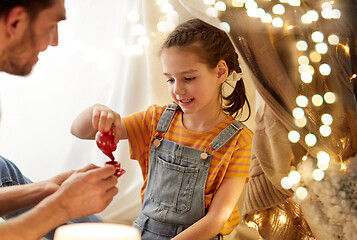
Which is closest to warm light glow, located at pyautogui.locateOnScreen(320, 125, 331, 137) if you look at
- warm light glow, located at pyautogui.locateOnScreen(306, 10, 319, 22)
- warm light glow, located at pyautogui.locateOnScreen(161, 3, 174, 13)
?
warm light glow, located at pyautogui.locateOnScreen(306, 10, 319, 22)

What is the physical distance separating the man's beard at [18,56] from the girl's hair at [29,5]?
1.4 inches

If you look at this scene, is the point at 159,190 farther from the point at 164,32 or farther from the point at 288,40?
the point at 164,32

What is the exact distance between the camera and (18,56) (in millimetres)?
970

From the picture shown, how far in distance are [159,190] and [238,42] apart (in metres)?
0.52

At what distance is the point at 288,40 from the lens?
1093mm

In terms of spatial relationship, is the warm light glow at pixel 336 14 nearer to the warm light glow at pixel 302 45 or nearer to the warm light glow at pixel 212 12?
the warm light glow at pixel 302 45

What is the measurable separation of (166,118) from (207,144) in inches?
6.3

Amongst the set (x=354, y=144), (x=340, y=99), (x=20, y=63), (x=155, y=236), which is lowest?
(x=155, y=236)

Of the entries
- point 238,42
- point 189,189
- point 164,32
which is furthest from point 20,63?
point 164,32

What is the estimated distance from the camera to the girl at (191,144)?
4.27ft

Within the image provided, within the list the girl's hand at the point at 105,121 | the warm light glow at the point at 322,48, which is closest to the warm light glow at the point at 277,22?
the warm light glow at the point at 322,48

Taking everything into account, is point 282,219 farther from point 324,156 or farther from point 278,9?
point 278,9

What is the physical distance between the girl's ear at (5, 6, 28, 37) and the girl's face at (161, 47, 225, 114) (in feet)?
1.59

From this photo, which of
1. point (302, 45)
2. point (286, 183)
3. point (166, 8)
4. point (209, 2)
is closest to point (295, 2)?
point (302, 45)
